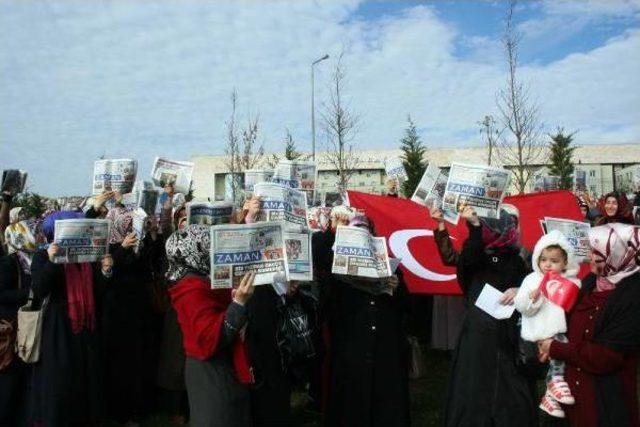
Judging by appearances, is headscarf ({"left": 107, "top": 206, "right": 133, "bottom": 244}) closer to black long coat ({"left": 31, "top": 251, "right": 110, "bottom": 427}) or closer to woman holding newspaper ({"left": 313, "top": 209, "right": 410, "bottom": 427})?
black long coat ({"left": 31, "top": 251, "right": 110, "bottom": 427})

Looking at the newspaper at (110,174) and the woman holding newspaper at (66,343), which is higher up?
the newspaper at (110,174)

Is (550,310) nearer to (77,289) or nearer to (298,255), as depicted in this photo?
(298,255)

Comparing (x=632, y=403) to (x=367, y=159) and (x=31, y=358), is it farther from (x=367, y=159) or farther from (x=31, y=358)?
(x=367, y=159)

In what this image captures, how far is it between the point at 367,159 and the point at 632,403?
51.6m

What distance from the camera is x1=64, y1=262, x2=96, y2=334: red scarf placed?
543 centimetres

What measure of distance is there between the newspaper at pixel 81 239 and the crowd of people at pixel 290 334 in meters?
0.11

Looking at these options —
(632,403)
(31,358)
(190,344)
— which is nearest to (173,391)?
(31,358)

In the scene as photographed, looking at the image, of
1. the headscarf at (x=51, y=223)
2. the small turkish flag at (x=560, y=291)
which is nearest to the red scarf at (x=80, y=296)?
the headscarf at (x=51, y=223)

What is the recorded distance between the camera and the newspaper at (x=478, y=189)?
4.77m

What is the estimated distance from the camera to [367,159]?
179 feet

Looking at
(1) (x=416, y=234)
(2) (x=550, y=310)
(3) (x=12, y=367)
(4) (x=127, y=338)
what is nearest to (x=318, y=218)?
A: (1) (x=416, y=234)

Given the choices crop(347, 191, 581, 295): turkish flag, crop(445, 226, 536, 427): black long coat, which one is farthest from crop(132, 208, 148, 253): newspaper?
crop(445, 226, 536, 427): black long coat

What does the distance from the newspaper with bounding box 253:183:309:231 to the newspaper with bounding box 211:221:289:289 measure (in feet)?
4.75

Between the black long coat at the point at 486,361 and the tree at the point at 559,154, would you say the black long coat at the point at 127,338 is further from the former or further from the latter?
the tree at the point at 559,154
